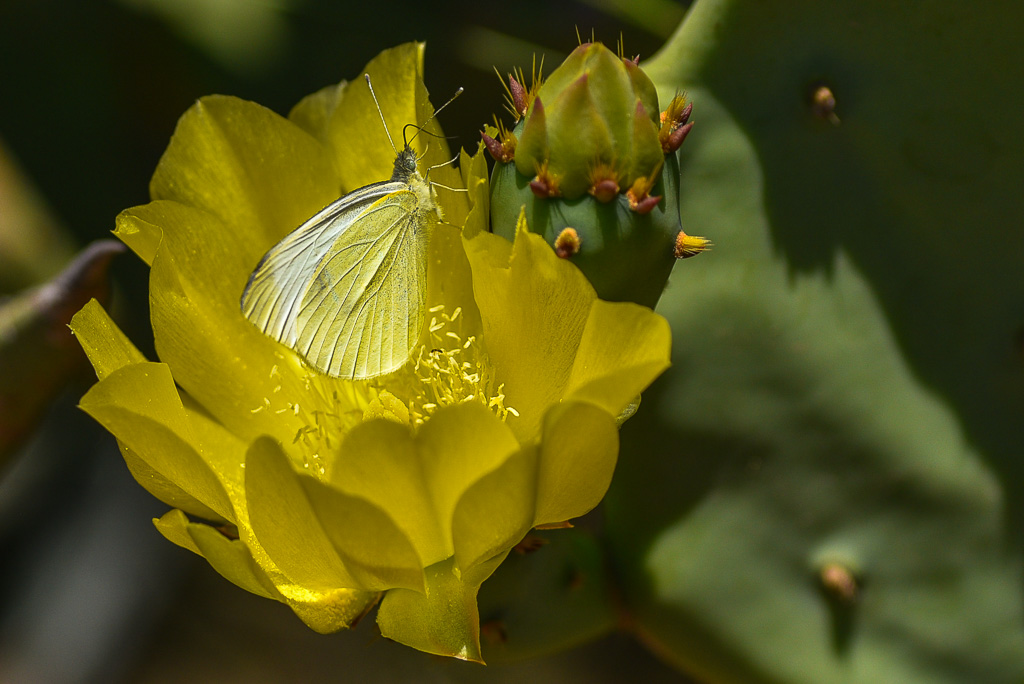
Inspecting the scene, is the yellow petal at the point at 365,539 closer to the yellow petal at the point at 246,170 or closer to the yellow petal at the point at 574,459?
the yellow petal at the point at 574,459

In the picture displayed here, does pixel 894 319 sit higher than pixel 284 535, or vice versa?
pixel 284 535

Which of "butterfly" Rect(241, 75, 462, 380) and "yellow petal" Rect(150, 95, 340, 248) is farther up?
"yellow petal" Rect(150, 95, 340, 248)

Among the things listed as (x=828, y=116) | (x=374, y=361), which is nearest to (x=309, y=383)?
(x=374, y=361)

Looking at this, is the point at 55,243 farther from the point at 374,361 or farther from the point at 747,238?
the point at 747,238

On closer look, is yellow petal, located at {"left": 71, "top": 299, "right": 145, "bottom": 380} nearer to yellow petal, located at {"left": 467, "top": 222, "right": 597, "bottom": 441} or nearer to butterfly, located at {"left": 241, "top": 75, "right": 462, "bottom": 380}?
butterfly, located at {"left": 241, "top": 75, "right": 462, "bottom": 380}

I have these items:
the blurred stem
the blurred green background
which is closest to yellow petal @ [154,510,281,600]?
the blurred green background

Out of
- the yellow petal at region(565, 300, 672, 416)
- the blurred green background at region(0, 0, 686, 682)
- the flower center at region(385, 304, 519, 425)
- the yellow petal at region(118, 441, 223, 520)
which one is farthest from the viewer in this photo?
the blurred green background at region(0, 0, 686, 682)
